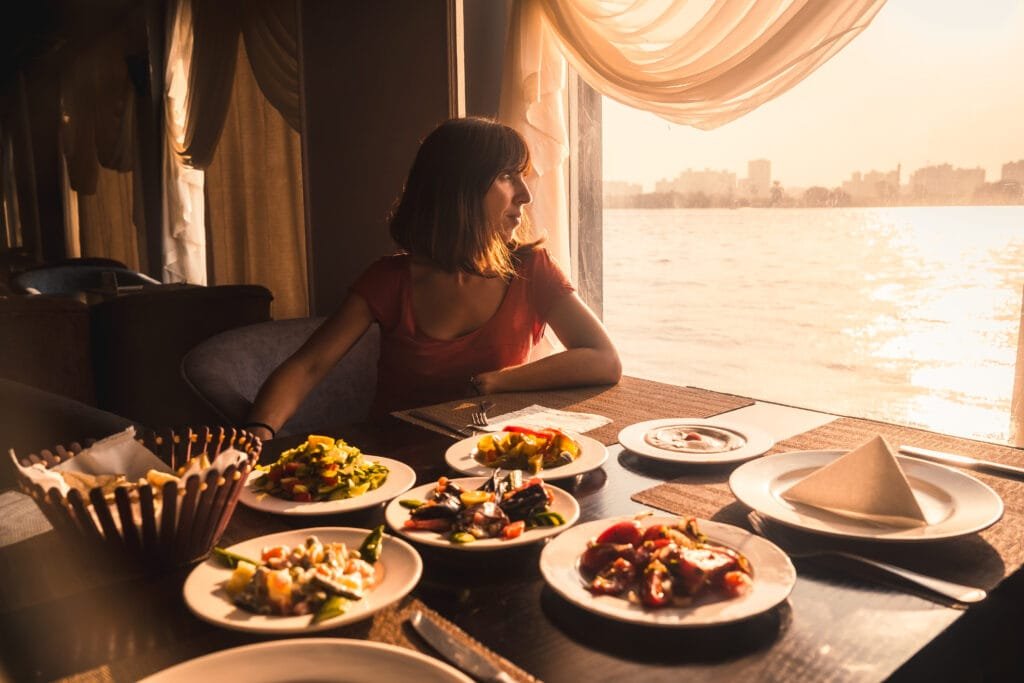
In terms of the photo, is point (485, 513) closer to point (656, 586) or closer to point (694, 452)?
point (656, 586)

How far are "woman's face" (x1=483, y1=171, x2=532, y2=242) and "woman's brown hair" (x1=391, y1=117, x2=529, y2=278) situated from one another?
11 millimetres

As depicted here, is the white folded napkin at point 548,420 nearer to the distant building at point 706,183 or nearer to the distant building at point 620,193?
the distant building at point 706,183

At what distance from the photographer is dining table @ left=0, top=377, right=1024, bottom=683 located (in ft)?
1.90

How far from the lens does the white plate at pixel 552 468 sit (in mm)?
979

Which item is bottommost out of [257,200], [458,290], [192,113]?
[458,290]

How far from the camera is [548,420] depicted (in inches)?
50.7

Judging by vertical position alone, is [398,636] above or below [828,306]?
above

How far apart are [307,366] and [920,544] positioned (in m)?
1.25

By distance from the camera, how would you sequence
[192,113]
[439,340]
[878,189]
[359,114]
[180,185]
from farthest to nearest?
[180,185] < [192,113] < [359,114] < [878,189] < [439,340]

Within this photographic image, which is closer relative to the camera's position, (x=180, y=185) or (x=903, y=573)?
(x=903, y=573)

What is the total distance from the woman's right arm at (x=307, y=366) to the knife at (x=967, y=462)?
114cm

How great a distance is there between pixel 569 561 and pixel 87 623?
453 millimetres

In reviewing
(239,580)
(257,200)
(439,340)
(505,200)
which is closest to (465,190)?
(505,200)

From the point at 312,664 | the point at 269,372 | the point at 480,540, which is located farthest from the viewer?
the point at 269,372
